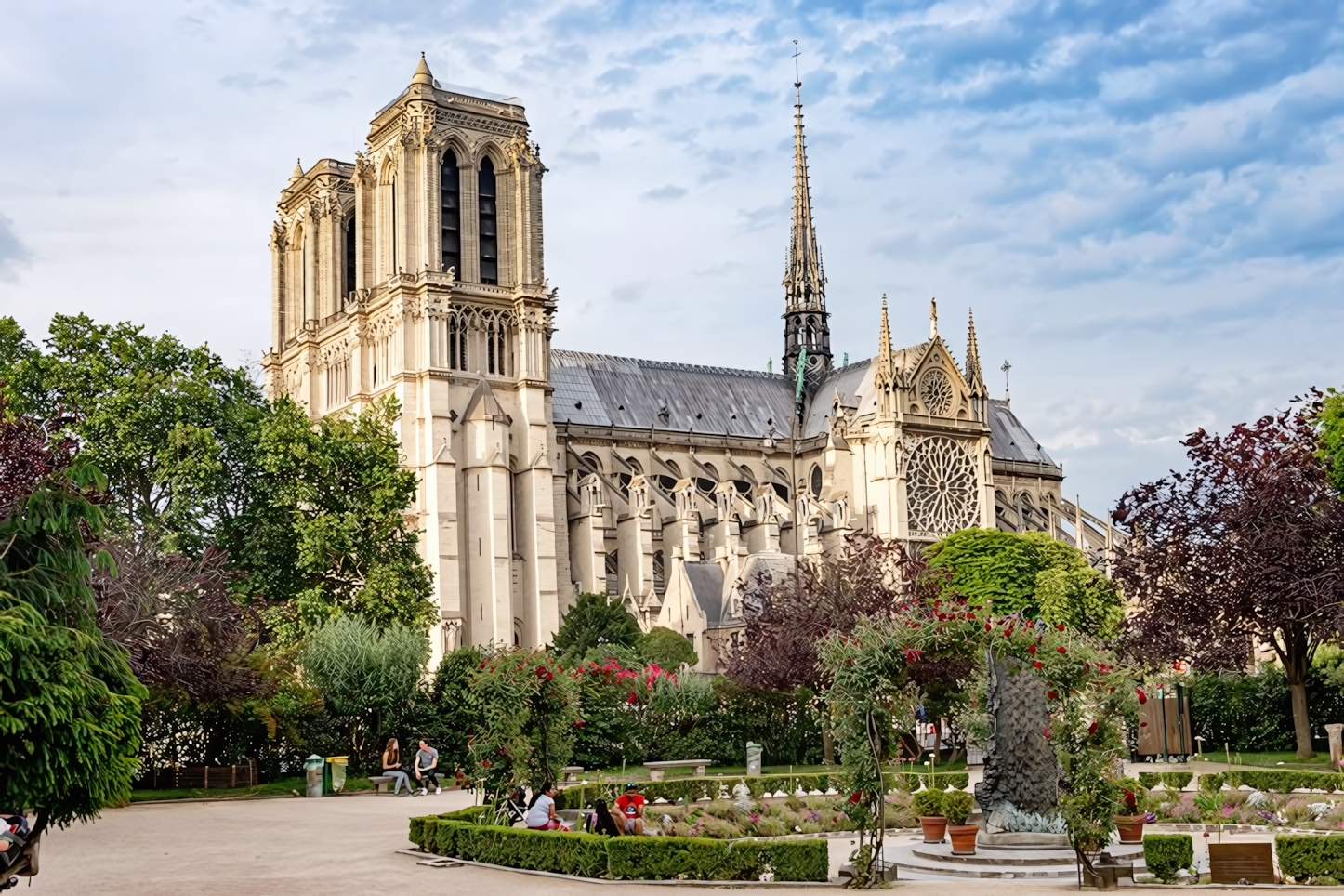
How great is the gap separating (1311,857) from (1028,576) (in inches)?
2009

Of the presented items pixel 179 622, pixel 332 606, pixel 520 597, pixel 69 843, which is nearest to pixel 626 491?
pixel 520 597

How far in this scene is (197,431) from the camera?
53312 millimetres

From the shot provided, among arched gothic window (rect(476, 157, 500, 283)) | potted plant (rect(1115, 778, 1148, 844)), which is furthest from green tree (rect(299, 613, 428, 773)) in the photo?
arched gothic window (rect(476, 157, 500, 283))

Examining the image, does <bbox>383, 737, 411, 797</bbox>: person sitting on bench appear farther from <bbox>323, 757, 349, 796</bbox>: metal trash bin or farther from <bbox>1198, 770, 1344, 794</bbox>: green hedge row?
<bbox>1198, 770, 1344, 794</bbox>: green hedge row

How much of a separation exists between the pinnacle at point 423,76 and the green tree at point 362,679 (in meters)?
42.3

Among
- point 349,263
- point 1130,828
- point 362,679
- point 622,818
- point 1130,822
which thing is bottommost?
point 1130,828

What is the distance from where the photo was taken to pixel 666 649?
63.3 m

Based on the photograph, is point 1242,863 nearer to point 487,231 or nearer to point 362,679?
point 362,679

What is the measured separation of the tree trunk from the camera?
4209 centimetres

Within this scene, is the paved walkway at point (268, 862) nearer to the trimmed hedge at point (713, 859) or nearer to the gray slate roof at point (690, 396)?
the trimmed hedge at point (713, 859)

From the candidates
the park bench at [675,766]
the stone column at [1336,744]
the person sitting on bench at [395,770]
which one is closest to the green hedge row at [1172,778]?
the stone column at [1336,744]

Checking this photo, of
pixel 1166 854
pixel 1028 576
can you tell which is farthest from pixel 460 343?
pixel 1166 854

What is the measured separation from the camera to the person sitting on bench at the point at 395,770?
37719 mm

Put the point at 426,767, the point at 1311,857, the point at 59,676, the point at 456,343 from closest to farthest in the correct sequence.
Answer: the point at 59,676, the point at 1311,857, the point at 426,767, the point at 456,343
